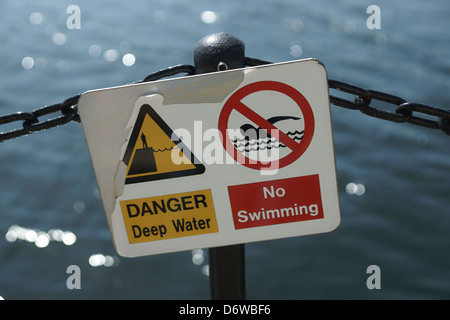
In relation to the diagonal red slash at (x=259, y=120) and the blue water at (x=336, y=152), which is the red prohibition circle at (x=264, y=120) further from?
the blue water at (x=336, y=152)

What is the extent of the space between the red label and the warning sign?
57mm

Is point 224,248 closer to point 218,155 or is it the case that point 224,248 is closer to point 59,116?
point 218,155

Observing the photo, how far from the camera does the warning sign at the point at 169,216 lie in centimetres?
114

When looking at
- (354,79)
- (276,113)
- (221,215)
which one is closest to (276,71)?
(276,113)

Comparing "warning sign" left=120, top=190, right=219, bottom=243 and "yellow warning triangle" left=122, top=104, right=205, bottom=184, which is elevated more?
"yellow warning triangle" left=122, top=104, right=205, bottom=184

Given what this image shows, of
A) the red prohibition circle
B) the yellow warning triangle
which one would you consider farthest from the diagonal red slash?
the yellow warning triangle

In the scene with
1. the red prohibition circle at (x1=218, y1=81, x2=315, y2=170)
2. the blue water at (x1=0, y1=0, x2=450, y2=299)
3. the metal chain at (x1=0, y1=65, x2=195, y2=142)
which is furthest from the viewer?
the blue water at (x1=0, y1=0, x2=450, y2=299)

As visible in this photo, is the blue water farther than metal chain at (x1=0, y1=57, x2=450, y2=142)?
Yes

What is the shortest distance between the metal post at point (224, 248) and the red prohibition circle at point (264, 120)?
0.07 meters

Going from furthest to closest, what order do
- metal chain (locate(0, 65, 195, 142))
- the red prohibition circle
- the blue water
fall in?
the blue water
metal chain (locate(0, 65, 195, 142))
the red prohibition circle

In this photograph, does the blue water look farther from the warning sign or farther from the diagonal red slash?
the diagonal red slash

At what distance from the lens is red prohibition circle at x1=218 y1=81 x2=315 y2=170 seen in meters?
1.08

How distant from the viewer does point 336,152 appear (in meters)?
4.15

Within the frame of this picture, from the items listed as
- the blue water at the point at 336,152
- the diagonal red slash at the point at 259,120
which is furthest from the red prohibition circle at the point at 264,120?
the blue water at the point at 336,152
